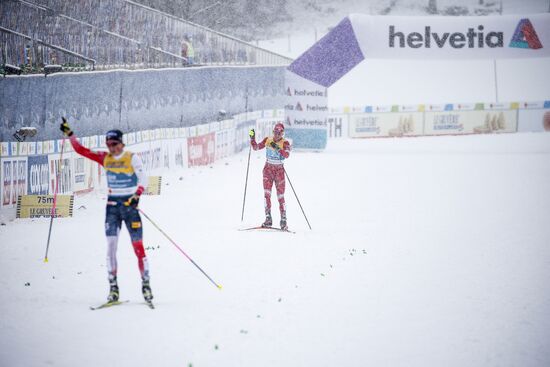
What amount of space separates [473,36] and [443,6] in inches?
1151

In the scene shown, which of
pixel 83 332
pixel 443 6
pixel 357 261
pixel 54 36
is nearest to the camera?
pixel 83 332

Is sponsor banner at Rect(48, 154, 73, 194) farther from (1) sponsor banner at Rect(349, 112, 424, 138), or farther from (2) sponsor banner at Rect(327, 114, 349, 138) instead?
(1) sponsor banner at Rect(349, 112, 424, 138)

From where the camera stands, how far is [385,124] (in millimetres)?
30141

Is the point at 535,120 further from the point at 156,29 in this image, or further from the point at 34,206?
the point at 34,206

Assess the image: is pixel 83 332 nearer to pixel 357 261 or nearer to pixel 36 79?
pixel 357 261

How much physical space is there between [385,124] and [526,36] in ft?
22.2

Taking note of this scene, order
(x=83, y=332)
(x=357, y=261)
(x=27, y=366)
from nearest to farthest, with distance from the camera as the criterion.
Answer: (x=27, y=366)
(x=83, y=332)
(x=357, y=261)

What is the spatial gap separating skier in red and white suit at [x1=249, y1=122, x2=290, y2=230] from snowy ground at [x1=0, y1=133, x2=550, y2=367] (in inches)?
24.7

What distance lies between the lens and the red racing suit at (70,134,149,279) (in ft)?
28.2

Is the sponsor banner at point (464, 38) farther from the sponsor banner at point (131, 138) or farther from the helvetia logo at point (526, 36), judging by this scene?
the sponsor banner at point (131, 138)

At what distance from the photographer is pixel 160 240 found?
12.5m

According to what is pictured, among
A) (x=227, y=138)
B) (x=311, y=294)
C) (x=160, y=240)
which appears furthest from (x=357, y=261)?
(x=227, y=138)

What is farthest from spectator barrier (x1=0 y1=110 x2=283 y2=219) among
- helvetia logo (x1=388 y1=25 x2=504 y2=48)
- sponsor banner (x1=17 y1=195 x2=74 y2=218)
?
helvetia logo (x1=388 y1=25 x2=504 y2=48)

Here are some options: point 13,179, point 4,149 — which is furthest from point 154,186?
point 4,149
